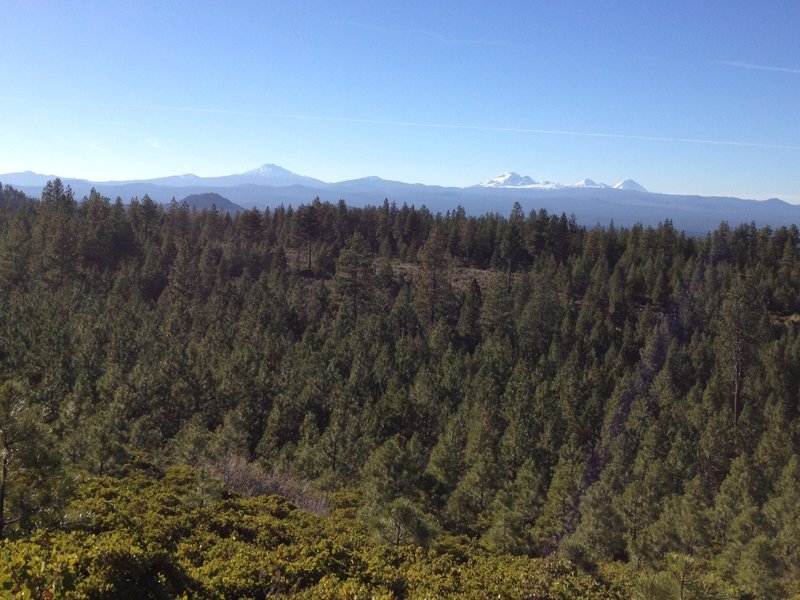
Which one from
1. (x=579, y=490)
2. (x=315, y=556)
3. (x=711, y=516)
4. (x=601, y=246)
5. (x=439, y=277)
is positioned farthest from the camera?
(x=601, y=246)

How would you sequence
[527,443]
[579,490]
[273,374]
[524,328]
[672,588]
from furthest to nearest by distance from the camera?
[524,328] < [273,374] < [527,443] < [579,490] < [672,588]

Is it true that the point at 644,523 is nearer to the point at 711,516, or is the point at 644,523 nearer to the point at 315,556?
the point at 711,516

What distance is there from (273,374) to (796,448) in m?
37.9

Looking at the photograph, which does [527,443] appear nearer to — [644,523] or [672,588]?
[644,523]

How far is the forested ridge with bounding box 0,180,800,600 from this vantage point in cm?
1251

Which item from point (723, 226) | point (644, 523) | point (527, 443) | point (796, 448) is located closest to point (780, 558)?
point (644, 523)

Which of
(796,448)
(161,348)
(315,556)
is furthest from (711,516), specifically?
(161,348)

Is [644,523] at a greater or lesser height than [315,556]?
lesser

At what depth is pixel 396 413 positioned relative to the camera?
1558 inches

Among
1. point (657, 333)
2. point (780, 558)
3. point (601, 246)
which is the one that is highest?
point (601, 246)

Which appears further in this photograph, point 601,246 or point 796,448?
point 601,246

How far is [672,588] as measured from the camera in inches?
403

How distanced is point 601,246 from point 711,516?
180ft

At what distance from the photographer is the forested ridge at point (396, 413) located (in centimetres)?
1251
